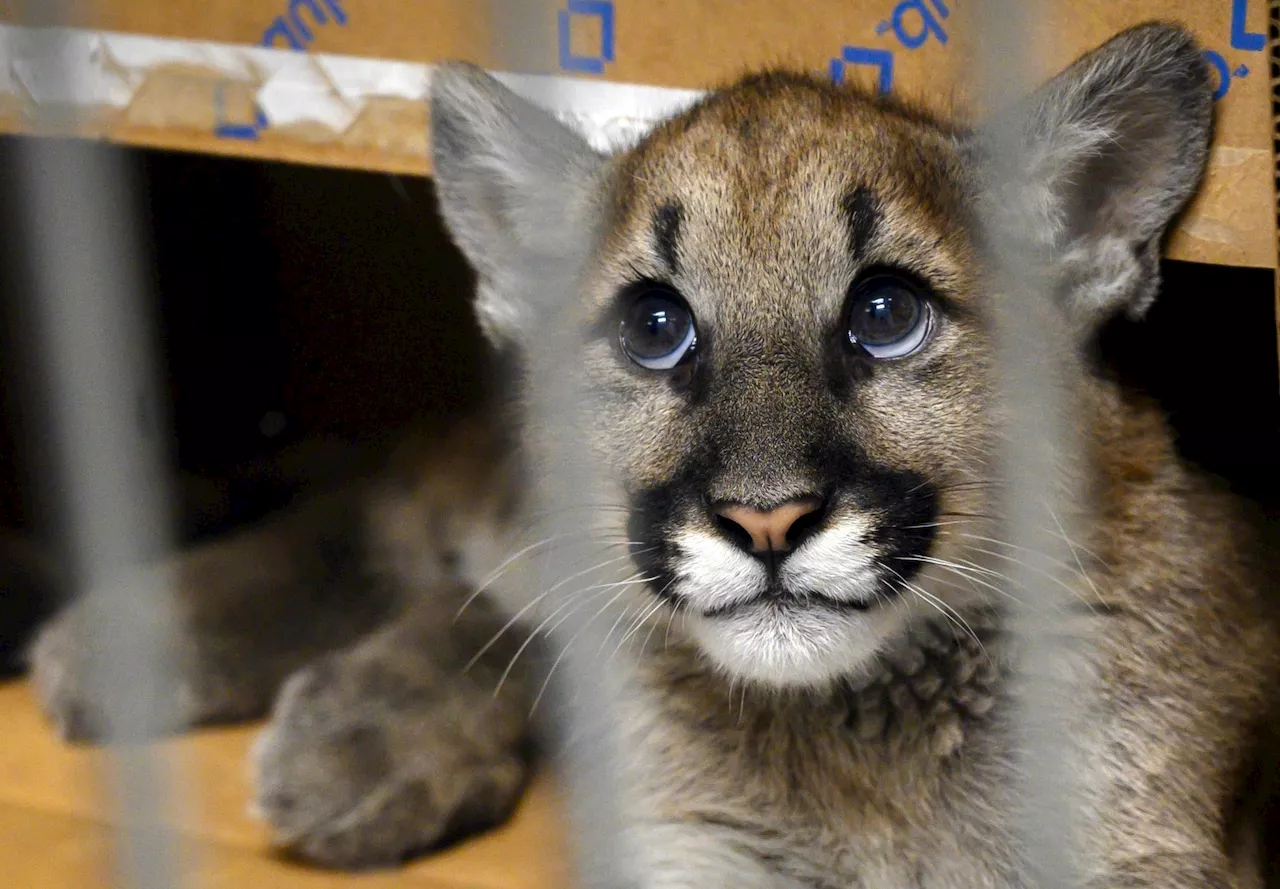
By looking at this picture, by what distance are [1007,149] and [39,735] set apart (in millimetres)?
1696

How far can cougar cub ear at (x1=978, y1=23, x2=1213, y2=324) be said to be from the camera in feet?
5.22

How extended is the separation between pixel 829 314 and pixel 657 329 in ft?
0.76

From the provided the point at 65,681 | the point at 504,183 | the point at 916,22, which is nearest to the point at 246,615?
the point at 65,681

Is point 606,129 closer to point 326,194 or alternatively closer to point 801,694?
point 801,694

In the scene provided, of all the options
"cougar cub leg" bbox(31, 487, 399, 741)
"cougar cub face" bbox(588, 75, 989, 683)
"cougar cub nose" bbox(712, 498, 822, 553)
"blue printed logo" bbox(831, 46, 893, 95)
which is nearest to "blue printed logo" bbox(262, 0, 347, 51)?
"cougar cub face" bbox(588, 75, 989, 683)

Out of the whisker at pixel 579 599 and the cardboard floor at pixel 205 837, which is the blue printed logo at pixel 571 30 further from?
the cardboard floor at pixel 205 837

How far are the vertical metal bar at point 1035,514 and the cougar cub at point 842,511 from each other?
0.07 ft

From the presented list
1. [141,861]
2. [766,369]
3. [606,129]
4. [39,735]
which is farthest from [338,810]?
[606,129]

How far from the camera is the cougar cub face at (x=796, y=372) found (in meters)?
1.47

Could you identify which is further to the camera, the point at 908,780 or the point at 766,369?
the point at 908,780

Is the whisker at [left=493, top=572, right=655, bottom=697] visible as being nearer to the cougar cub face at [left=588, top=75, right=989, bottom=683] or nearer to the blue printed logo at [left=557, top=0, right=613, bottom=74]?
the cougar cub face at [left=588, top=75, right=989, bottom=683]

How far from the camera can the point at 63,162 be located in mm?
1474

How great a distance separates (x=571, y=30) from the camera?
1.75 m

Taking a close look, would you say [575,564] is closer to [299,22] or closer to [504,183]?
[504,183]
